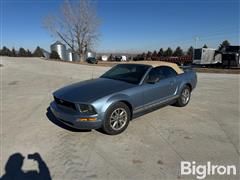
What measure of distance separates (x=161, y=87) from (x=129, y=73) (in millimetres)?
888

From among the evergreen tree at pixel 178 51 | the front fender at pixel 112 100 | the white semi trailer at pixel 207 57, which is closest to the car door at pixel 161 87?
A: the front fender at pixel 112 100

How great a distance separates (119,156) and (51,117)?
8.59ft

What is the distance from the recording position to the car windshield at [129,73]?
4.47 metres

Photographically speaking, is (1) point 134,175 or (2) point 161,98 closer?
(1) point 134,175

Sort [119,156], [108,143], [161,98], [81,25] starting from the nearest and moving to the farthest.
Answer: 1. [119,156]
2. [108,143]
3. [161,98]
4. [81,25]

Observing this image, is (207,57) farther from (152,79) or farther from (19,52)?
(19,52)

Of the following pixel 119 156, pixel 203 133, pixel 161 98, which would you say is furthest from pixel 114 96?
pixel 203 133

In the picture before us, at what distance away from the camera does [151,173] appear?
271 cm

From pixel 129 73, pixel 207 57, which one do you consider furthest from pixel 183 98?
pixel 207 57

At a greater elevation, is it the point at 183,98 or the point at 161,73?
the point at 161,73

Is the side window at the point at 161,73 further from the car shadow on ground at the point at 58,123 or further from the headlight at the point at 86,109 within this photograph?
the car shadow on ground at the point at 58,123

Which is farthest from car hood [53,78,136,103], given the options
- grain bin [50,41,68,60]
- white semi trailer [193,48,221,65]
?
grain bin [50,41,68,60]

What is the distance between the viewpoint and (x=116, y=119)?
3.83 m

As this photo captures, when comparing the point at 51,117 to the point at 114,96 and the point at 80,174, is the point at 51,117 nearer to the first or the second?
the point at 114,96
